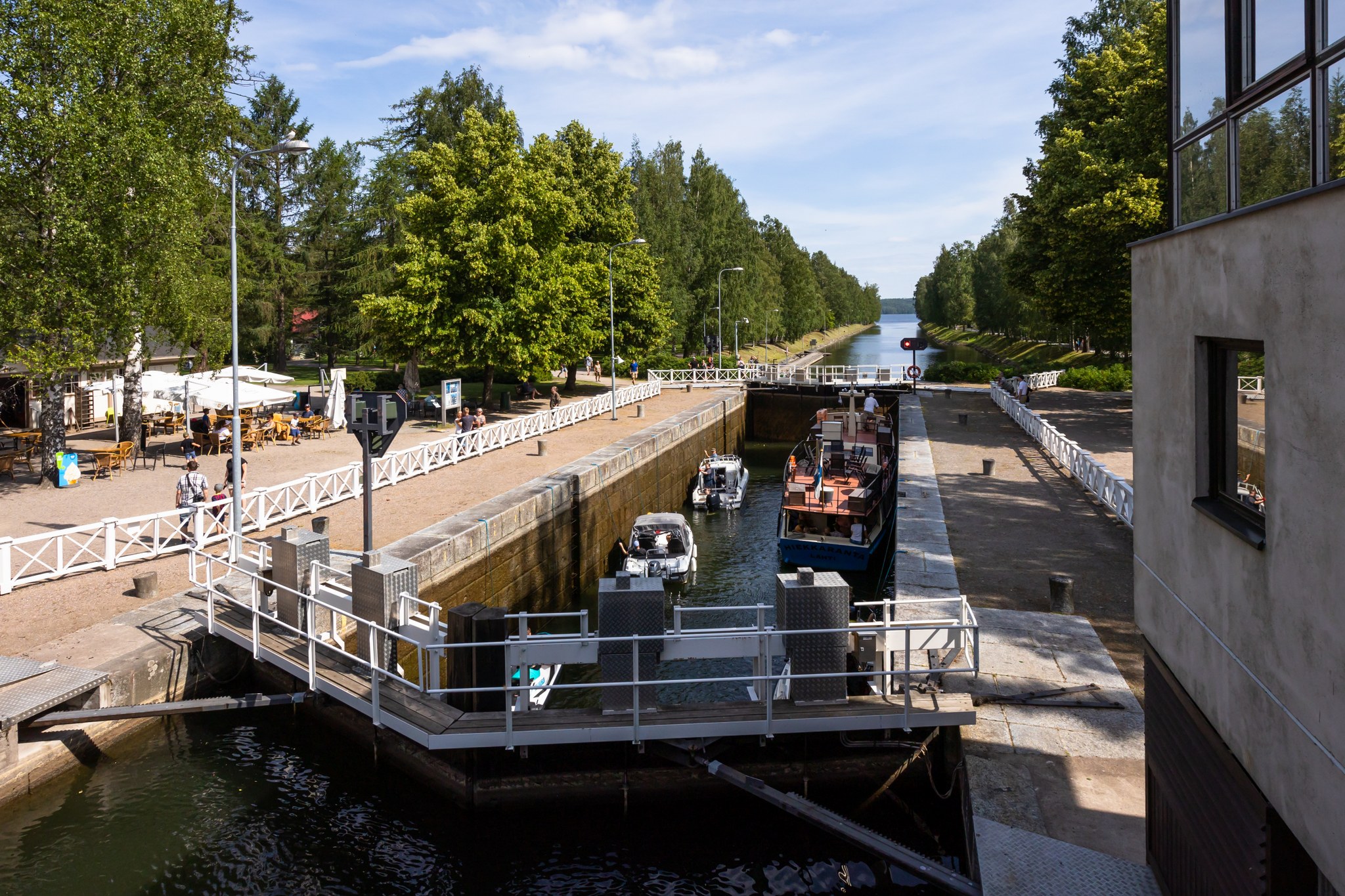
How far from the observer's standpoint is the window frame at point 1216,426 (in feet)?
17.6

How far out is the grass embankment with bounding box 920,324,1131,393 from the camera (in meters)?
45.3

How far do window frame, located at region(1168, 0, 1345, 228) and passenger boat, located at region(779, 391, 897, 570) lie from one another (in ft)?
50.5

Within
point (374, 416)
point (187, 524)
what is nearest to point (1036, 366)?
point (187, 524)

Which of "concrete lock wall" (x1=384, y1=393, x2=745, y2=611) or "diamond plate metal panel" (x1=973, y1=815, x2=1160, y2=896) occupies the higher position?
"concrete lock wall" (x1=384, y1=393, x2=745, y2=611)

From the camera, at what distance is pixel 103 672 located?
10.2m

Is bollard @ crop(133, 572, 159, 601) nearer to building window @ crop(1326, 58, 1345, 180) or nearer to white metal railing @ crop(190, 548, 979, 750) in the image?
white metal railing @ crop(190, 548, 979, 750)

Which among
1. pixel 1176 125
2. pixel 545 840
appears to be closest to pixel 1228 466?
pixel 1176 125

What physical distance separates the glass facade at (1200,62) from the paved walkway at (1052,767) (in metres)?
5.00

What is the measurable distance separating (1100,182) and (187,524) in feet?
91.8

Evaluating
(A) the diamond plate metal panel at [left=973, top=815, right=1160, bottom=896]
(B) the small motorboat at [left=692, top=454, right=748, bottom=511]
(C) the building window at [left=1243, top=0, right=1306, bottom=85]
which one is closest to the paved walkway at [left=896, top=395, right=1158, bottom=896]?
(A) the diamond plate metal panel at [left=973, top=815, right=1160, bottom=896]

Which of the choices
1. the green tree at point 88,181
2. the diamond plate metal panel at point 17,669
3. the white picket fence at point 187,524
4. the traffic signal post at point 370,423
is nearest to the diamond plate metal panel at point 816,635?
the traffic signal post at point 370,423

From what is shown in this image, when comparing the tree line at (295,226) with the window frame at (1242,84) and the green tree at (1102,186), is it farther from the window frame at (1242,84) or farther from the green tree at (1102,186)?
the window frame at (1242,84)

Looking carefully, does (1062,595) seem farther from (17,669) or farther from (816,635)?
(17,669)

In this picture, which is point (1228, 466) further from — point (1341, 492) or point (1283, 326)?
point (1341, 492)
